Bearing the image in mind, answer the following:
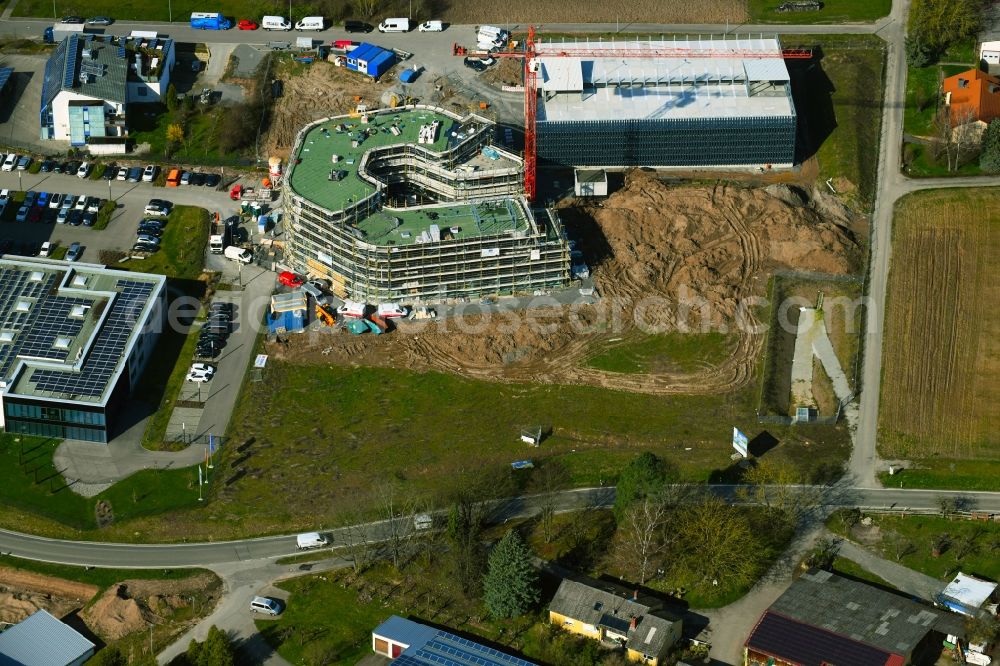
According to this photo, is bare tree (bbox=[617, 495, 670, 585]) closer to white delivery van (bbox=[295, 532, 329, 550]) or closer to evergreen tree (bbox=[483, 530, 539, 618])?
evergreen tree (bbox=[483, 530, 539, 618])

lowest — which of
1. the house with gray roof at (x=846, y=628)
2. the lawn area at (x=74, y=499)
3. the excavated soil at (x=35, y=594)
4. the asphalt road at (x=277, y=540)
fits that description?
the house with gray roof at (x=846, y=628)

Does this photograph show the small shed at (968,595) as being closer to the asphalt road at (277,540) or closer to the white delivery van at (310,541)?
the asphalt road at (277,540)

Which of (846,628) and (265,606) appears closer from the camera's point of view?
(846,628)

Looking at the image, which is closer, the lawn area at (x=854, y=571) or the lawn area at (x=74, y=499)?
the lawn area at (x=854, y=571)

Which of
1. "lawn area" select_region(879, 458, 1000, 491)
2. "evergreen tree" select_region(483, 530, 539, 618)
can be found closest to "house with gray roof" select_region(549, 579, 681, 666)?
"evergreen tree" select_region(483, 530, 539, 618)

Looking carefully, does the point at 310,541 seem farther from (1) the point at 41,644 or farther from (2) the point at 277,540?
(1) the point at 41,644

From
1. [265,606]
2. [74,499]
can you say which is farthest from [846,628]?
[74,499]

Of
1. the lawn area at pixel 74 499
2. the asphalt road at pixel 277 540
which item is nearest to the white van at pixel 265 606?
the asphalt road at pixel 277 540

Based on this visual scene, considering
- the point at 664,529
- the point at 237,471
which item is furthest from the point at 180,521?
the point at 664,529
